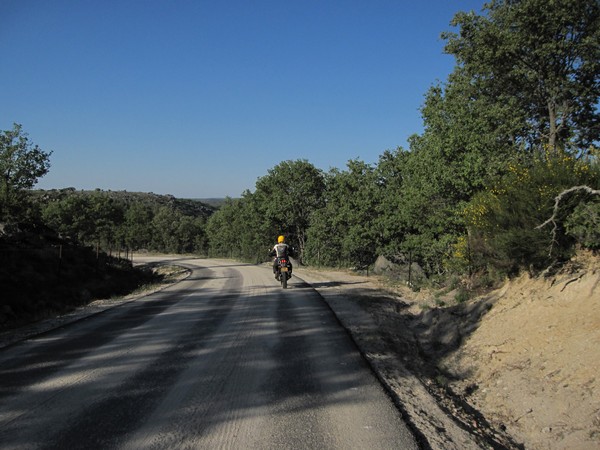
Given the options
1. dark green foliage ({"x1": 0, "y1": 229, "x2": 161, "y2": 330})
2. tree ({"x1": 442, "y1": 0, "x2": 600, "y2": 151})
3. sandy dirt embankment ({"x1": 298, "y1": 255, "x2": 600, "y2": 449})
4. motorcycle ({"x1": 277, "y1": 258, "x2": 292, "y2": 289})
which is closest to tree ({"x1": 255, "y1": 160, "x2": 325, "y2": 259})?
dark green foliage ({"x1": 0, "y1": 229, "x2": 161, "y2": 330})

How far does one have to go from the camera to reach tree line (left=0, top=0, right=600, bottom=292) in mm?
8930

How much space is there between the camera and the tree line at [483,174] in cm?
893

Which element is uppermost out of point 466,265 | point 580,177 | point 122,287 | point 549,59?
point 549,59

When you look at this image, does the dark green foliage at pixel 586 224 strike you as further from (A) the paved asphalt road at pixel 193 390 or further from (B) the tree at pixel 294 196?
(B) the tree at pixel 294 196

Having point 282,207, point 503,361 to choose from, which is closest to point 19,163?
point 282,207

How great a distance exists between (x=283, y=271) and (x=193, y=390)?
10033 mm

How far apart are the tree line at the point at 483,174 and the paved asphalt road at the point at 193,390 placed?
15.9ft

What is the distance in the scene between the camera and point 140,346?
659 centimetres

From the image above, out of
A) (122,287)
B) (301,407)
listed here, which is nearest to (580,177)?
(301,407)

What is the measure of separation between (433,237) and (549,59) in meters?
10.2

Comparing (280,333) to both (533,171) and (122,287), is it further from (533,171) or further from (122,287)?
(122,287)

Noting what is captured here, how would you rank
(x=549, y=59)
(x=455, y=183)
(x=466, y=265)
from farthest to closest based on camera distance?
(x=549, y=59), (x=455, y=183), (x=466, y=265)

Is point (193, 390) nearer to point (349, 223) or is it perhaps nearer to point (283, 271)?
point (283, 271)

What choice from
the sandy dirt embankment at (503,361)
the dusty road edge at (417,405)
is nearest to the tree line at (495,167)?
the sandy dirt embankment at (503,361)
